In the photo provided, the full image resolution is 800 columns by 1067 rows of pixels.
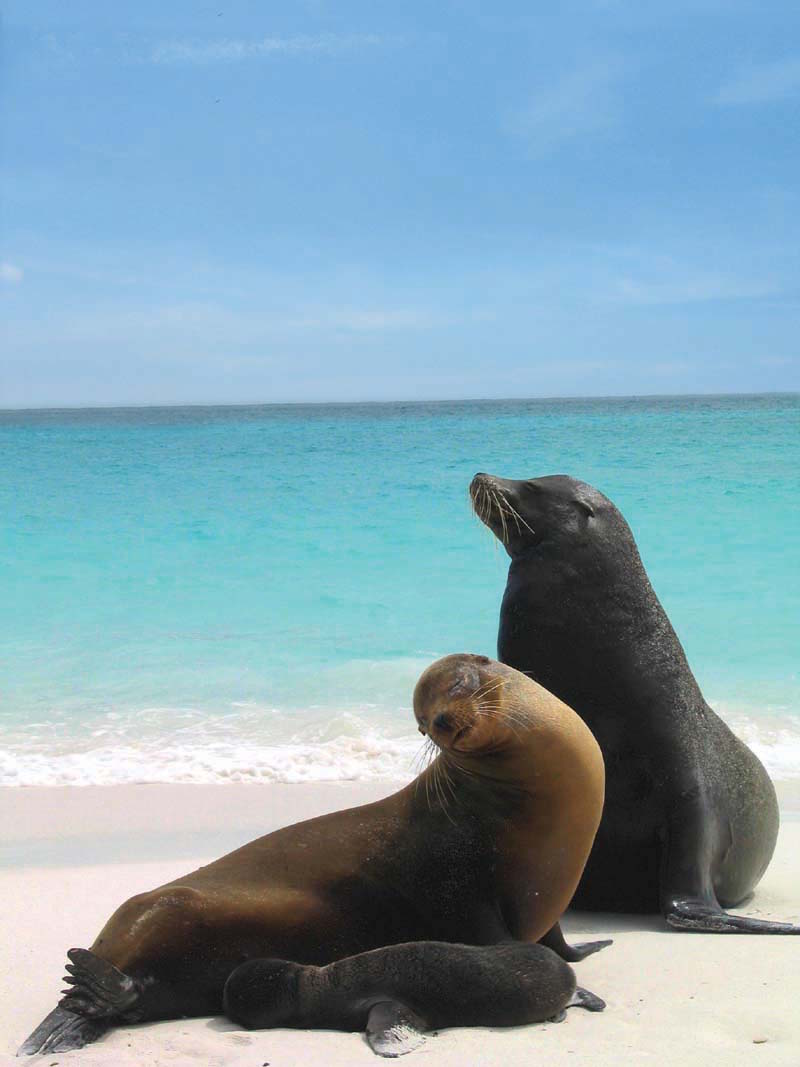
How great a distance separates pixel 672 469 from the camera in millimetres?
28781

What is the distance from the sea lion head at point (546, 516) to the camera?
15.4ft

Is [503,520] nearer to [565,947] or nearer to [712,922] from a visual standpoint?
[712,922]

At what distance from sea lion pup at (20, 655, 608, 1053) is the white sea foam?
3.09 metres

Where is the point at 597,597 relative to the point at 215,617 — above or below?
above

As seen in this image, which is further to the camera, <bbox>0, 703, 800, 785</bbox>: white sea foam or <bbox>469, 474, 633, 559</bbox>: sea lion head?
→ <bbox>0, 703, 800, 785</bbox>: white sea foam

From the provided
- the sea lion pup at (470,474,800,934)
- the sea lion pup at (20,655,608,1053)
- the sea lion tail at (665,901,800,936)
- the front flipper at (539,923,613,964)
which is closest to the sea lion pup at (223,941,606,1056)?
the sea lion pup at (20,655,608,1053)

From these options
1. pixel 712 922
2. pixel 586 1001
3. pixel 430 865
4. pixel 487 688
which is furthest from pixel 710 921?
pixel 487 688

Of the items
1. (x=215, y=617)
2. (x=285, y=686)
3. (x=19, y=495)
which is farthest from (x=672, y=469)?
(x=285, y=686)

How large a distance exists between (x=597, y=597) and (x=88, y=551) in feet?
43.3

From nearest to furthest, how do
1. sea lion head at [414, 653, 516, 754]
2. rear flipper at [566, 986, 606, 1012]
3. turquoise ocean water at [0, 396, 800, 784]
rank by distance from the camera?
rear flipper at [566, 986, 606, 1012]
sea lion head at [414, 653, 516, 754]
turquoise ocean water at [0, 396, 800, 784]

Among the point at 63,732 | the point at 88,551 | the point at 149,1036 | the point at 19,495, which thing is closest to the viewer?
the point at 149,1036

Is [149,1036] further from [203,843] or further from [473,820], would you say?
[203,843]

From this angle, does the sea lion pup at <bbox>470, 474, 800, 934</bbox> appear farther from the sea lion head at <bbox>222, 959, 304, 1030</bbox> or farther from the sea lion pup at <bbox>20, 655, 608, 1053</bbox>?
the sea lion head at <bbox>222, 959, 304, 1030</bbox>

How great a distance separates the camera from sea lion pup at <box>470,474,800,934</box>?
14.0 feet
